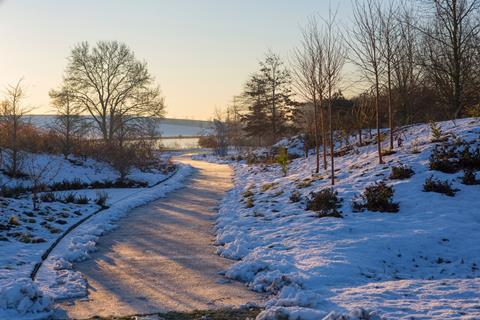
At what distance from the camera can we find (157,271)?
25.0 ft

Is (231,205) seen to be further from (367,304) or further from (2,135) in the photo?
(2,135)

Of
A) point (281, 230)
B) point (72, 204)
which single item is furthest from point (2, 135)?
point (281, 230)

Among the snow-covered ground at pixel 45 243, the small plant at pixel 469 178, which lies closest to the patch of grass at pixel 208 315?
the snow-covered ground at pixel 45 243

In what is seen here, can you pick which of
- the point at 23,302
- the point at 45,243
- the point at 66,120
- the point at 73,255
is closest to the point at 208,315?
the point at 23,302

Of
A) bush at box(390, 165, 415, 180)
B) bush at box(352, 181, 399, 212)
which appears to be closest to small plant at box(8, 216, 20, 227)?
bush at box(352, 181, 399, 212)

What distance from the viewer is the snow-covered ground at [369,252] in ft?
17.6

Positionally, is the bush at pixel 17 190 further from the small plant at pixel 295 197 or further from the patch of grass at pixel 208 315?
the patch of grass at pixel 208 315

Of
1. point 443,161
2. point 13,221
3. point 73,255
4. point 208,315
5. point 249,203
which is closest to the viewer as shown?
point 208,315

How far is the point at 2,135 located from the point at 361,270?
1909cm

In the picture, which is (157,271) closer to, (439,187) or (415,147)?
(439,187)

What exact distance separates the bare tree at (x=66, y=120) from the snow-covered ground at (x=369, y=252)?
57.7 feet

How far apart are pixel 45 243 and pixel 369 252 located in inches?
258

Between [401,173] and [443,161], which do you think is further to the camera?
[401,173]

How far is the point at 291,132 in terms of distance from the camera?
161 feet
